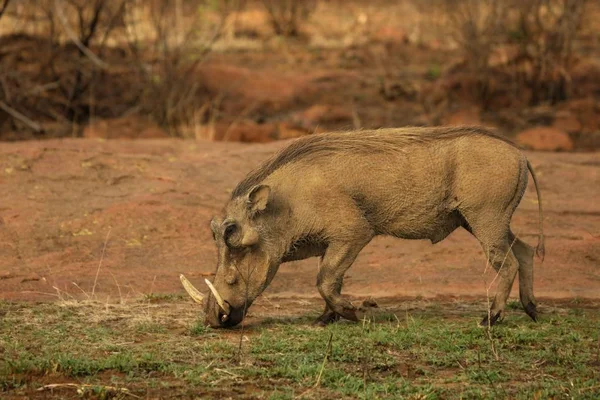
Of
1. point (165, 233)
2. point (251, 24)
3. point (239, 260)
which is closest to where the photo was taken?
point (239, 260)

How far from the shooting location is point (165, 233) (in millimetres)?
7891

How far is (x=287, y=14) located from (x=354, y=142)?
1282 cm

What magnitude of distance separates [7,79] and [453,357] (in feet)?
29.4

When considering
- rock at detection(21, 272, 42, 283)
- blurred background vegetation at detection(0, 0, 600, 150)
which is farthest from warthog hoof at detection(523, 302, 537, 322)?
blurred background vegetation at detection(0, 0, 600, 150)

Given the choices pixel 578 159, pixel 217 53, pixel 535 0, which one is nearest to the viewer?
pixel 578 159

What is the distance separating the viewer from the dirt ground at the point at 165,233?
6.89 metres

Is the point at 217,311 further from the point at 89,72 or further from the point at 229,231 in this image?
the point at 89,72

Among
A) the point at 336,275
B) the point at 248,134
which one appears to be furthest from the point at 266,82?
the point at 336,275

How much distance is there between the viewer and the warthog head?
555cm

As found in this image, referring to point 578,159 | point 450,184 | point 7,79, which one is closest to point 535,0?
point 578,159

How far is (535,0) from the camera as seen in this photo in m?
13.9

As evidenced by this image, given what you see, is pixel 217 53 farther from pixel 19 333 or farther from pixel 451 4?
pixel 19 333

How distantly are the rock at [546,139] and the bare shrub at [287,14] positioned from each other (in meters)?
6.37

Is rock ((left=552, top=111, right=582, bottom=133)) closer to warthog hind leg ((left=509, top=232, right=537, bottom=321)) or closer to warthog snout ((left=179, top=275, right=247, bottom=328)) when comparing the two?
warthog hind leg ((left=509, top=232, right=537, bottom=321))
